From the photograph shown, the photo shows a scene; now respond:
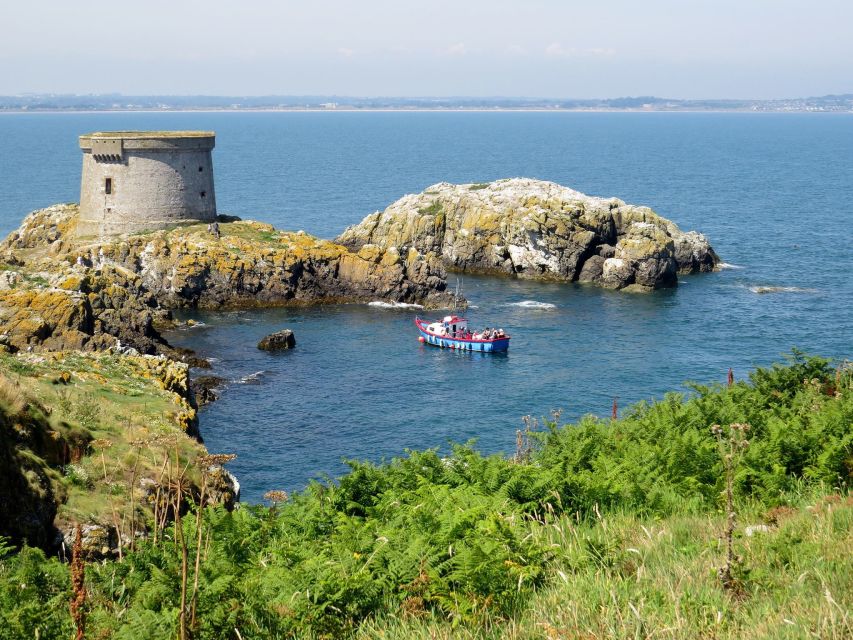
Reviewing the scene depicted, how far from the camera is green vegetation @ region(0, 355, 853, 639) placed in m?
7.45

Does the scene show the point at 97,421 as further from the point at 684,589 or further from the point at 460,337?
the point at 460,337

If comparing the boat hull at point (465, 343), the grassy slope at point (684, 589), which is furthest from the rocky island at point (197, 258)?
the grassy slope at point (684, 589)

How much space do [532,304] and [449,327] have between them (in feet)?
33.8

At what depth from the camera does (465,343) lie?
171 ft

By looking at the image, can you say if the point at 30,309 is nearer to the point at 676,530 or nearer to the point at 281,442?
the point at 281,442

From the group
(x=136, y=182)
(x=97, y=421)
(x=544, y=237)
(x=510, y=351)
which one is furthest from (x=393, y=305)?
(x=97, y=421)

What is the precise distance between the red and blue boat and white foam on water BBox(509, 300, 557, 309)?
320 inches

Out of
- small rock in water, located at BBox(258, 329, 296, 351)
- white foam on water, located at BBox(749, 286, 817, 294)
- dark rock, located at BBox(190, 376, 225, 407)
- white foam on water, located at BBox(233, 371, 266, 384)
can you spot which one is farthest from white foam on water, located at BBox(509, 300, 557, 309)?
dark rock, located at BBox(190, 376, 225, 407)

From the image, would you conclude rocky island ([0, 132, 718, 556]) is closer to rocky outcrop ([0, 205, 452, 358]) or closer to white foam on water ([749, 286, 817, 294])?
Answer: rocky outcrop ([0, 205, 452, 358])

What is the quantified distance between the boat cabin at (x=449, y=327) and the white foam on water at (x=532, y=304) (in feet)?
29.0

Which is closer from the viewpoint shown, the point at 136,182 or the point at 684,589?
the point at 684,589

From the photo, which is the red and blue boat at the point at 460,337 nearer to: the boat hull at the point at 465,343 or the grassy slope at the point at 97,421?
the boat hull at the point at 465,343

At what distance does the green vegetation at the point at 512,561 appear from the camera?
745 cm

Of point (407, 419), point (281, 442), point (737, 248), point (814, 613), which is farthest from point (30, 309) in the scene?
point (737, 248)
